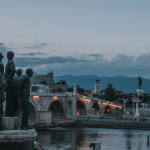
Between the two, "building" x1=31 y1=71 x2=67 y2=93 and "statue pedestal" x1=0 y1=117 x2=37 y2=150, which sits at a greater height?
"building" x1=31 y1=71 x2=67 y2=93

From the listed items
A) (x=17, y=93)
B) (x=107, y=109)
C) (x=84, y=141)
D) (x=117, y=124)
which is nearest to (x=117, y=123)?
(x=117, y=124)

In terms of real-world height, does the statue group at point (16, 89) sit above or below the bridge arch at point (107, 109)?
above

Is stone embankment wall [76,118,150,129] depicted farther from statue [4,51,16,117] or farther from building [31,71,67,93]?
statue [4,51,16,117]

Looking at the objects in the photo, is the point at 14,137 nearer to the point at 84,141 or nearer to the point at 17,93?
the point at 17,93

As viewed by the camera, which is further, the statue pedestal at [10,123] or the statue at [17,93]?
the statue at [17,93]

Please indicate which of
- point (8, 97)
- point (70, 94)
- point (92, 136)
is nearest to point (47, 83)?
point (70, 94)

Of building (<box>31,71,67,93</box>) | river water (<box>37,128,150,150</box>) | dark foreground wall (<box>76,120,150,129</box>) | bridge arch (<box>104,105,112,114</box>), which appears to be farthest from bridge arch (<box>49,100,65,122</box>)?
building (<box>31,71,67,93</box>)

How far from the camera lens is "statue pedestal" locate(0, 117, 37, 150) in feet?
27.8

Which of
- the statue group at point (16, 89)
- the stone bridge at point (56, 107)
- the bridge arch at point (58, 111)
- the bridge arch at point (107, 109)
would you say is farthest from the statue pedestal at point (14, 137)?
the bridge arch at point (107, 109)

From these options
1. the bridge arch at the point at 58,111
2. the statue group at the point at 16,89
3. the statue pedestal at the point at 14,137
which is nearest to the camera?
the statue pedestal at the point at 14,137

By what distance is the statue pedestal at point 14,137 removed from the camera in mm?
8461

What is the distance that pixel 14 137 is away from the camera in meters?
8.51

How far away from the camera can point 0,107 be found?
8.86 metres

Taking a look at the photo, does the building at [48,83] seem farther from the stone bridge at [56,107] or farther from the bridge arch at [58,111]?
the bridge arch at [58,111]
